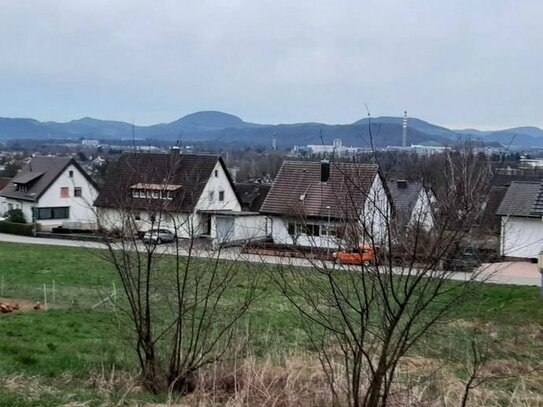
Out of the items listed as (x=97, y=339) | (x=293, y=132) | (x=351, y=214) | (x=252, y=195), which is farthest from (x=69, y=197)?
(x=351, y=214)

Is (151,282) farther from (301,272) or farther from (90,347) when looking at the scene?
(90,347)

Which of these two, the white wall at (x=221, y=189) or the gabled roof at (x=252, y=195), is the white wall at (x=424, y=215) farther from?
the gabled roof at (x=252, y=195)

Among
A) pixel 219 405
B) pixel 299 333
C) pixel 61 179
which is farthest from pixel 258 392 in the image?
pixel 61 179

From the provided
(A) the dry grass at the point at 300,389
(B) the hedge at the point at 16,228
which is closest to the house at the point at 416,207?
(A) the dry grass at the point at 300,389

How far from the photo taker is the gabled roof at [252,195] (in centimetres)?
4584

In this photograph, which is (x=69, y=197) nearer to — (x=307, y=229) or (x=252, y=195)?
(x=252, y=195)

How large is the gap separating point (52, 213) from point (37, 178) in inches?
112

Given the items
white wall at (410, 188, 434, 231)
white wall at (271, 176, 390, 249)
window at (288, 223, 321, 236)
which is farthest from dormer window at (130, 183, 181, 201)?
white wall at (410, 188, 434, 231)

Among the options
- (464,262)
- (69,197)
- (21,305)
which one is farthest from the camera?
(69,197)

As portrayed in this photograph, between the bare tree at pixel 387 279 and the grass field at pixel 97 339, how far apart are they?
5.49 feet

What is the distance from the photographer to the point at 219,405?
6.04 metres

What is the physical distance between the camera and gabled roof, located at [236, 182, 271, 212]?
4584cm

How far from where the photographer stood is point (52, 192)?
4534 centimetres

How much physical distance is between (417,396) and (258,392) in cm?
143
